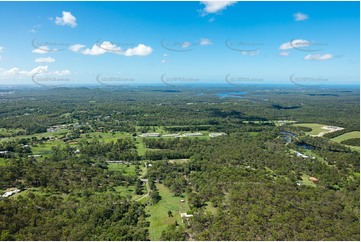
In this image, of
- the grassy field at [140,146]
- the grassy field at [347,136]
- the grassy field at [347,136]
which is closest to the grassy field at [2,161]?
the grassy field at [140,146]

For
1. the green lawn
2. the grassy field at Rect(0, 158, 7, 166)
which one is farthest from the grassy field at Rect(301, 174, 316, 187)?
the grassy field at Rect(0, 158, 7, 166)

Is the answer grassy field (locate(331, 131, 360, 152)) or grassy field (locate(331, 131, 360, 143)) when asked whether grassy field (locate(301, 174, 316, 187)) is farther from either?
grassy field (locate(331, 131, 360, 143))

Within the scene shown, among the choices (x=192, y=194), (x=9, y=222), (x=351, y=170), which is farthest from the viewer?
(x=351, y=170)

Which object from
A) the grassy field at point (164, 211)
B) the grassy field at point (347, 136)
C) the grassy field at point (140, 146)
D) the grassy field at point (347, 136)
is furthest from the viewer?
the grassy field at point (347, 136)

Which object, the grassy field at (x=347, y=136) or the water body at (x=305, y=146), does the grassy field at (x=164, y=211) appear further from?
the grassy field at (x=347, y=136)

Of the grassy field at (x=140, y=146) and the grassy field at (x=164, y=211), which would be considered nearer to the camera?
the grassy field at (x=164, y=211)

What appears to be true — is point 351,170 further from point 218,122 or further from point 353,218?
point 218,122

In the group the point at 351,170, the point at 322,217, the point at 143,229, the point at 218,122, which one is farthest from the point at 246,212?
the point at 218,122

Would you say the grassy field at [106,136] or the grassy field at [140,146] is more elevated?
the grassy field at [106,136]

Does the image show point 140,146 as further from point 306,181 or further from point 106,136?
point 306,181
